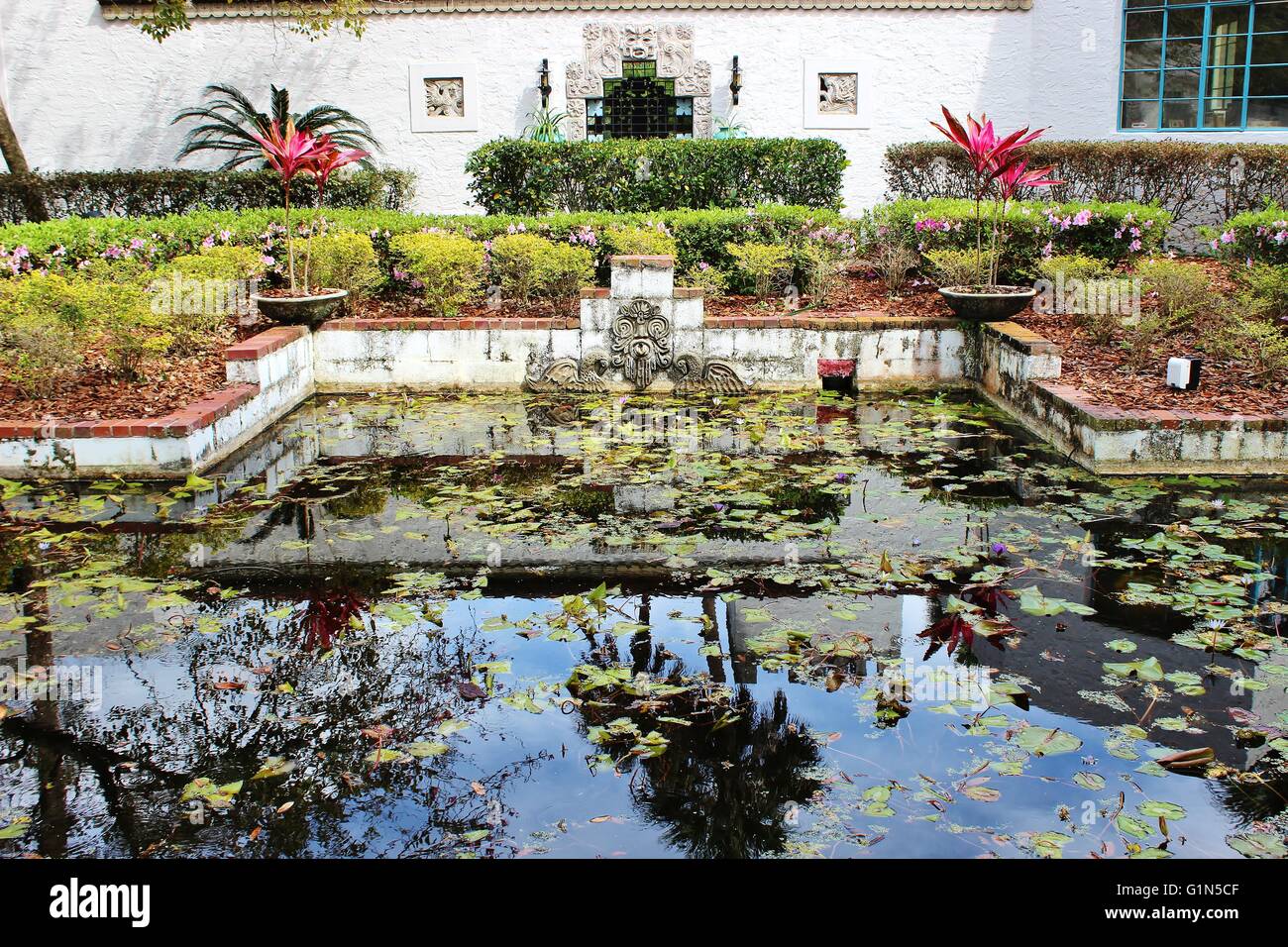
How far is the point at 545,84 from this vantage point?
14070 mm

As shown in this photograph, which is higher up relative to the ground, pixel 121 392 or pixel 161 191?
pixel 161 191

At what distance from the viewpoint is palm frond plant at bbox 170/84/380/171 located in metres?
13.8

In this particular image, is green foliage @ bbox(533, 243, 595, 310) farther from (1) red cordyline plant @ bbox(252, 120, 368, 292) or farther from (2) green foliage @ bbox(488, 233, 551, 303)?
(1) red cordyline plant @ bbox(252, 120, 368, 292)

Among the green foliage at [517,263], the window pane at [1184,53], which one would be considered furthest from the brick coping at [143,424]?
the window pane at [1184,53]

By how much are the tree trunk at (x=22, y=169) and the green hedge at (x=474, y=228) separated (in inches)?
124

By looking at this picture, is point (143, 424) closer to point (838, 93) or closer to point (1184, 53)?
point (838, 93)

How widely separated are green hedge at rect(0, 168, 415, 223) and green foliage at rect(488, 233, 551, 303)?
3472mm

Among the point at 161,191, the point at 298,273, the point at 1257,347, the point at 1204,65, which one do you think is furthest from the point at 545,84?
the point at 1257,347

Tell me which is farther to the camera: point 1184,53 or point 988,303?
point 1184,53

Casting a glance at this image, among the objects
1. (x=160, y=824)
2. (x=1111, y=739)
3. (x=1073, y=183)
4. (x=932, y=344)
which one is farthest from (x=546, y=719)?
(x=1073, y=183)

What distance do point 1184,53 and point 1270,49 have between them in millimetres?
897

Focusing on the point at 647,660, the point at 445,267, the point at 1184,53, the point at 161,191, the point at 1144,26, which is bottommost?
the point at 647,660

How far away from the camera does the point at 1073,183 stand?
1302cm

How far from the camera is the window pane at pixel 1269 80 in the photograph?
1338 centimetres
